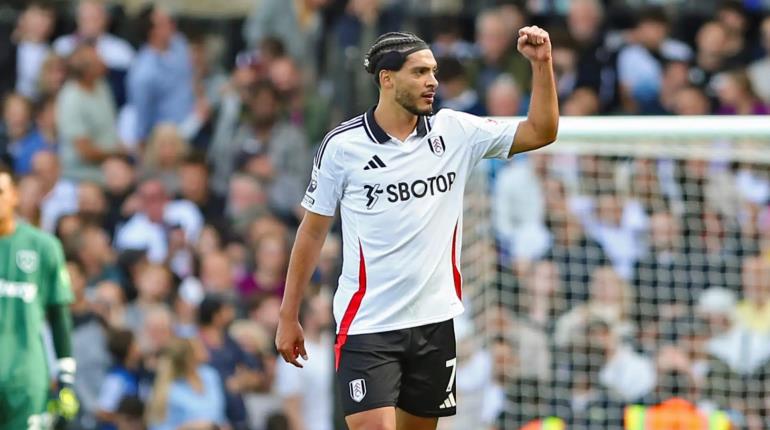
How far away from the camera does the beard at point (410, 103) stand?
23.2 feet

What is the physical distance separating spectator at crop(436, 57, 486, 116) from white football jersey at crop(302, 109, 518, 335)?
603cm

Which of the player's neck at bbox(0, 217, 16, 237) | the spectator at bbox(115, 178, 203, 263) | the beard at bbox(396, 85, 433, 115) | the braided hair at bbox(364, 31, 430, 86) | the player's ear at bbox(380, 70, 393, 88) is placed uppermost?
the braided hair at bbox(364, 31, 430, 86)

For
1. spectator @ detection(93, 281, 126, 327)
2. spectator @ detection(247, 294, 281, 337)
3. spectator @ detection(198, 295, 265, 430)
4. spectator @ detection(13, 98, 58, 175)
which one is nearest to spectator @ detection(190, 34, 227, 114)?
spectator @ detection(13, 98, 58, 175)

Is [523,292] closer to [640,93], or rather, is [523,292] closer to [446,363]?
[640,93]

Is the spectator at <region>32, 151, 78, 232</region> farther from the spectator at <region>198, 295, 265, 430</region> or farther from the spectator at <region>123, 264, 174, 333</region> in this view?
the spectator at <region>198, 295, 265, 430</region>

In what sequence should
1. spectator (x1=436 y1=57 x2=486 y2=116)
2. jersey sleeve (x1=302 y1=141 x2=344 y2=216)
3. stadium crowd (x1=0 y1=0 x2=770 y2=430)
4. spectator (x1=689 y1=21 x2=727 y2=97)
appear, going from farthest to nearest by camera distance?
spectator (x1=436 y1=57 x2=486 y2=116), spectator (x1=689 y1=21 x2=727 y2=97), stadium crowd (x1=0 y1=0 x2=770 y2=430), jersey sleeve (x1=302 y1=141 x2=344 y2=216)

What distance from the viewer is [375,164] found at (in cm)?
714

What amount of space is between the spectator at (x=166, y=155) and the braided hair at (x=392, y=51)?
24.0ft

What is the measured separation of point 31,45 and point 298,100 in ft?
9.18

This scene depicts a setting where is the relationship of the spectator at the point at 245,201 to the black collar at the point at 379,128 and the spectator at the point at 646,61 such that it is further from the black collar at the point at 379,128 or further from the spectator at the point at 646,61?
the black collar at the point at 379,128

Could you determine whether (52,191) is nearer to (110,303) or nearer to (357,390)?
(110,303)

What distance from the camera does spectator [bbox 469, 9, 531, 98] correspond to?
13.7 m

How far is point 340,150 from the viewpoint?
7176mm

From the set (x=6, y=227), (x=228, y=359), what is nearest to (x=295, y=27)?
(x=228, y=359)
